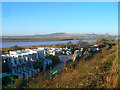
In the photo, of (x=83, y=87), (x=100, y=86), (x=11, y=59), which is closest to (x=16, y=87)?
(x=83, y=87)

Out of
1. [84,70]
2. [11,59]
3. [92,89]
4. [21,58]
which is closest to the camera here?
[92,89]

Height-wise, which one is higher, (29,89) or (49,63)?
(29,89)

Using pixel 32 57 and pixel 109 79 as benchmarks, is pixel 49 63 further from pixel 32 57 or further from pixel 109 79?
pixel 109 79

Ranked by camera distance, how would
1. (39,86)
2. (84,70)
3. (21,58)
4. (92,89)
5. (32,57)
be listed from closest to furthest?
(92,89), (39,86), (84,70), (21,58), (32,57)

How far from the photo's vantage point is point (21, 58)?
500cm

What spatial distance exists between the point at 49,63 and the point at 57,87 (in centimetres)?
436

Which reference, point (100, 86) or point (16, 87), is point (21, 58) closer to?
point (16, 87)

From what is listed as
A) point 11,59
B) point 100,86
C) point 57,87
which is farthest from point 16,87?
point 11,59

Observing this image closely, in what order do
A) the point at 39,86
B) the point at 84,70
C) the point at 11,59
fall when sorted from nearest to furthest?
the point at 39,86 → the point at 84,70 → the point at 11,59

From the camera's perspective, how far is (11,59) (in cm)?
468

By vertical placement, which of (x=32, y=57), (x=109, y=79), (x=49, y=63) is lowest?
(x=49, y=63)

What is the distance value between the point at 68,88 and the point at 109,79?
1.89 feet

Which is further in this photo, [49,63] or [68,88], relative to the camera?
[49,63]

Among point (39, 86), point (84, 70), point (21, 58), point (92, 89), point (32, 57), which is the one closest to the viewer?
point (92, 89)
